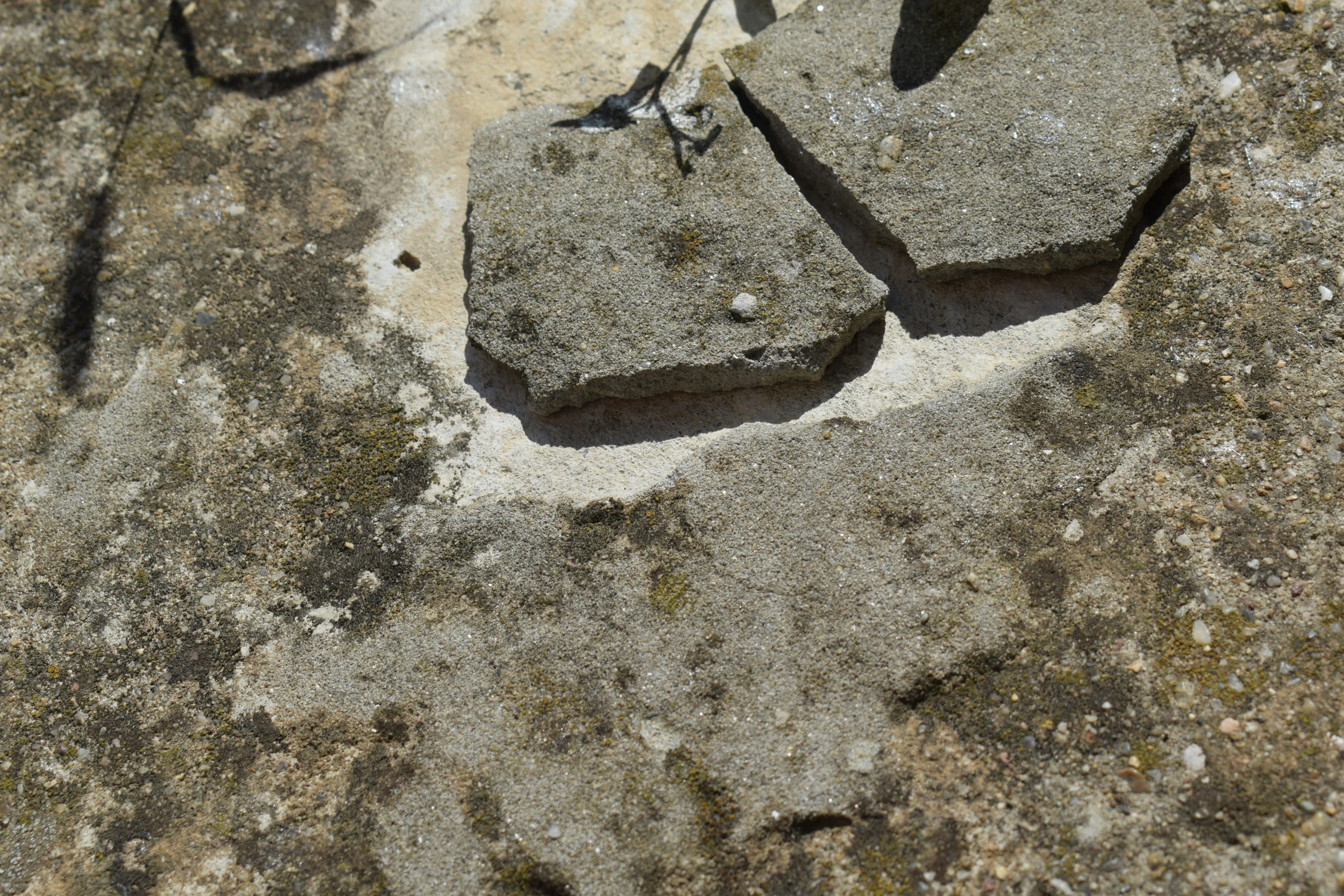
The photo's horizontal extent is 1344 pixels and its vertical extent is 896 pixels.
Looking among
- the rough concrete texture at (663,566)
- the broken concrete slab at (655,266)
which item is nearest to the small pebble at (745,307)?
the broken concrete slab at (655,266)

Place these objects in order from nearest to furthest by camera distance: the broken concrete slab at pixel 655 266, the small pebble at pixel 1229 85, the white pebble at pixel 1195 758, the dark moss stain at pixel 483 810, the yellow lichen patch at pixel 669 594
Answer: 1. the white pebble at pixel 1195 758
2. the dark moss stain at pixel 483 810
3. the yellow lichen patch at pixel 669 594
4. the broken concrete slab at pixel 655 266
5. the small pebble at pixel 1229 85

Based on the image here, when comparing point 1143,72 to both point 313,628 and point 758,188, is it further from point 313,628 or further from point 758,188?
point 313,628

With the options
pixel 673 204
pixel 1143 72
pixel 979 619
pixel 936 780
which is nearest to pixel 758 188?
pixel 673 204

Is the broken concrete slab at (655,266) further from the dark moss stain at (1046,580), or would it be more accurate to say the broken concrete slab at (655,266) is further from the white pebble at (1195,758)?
the white pebble at (1195,758)

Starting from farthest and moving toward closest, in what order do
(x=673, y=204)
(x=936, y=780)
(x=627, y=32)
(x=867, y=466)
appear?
(x=627, y=32) → (x=673, y=204) → (x=867, y=466) → (x=936, y=780)

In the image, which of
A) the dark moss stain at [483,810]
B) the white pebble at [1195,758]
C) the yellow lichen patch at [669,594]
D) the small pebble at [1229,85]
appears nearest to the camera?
the white pebble at [1195,758]

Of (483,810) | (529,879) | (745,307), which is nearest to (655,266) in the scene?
(745,307)

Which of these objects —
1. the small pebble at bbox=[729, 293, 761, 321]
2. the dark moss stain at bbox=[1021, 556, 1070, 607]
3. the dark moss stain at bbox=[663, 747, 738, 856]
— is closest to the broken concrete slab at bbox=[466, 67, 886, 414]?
the small pebble at bbox=[729, 293, 761, 321]

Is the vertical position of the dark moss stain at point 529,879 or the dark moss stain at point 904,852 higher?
the dark moss stain at point 904,852
